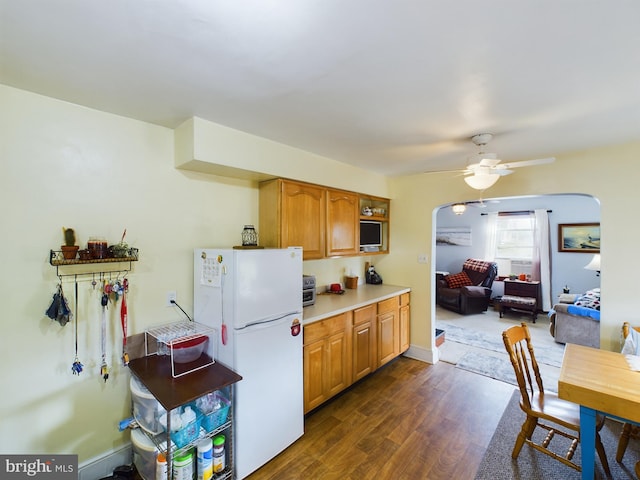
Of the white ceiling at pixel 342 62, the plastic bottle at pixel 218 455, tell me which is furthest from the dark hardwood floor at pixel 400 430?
the white ceiling at pixel 342 62

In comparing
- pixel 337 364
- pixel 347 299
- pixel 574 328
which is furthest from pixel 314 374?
pixel 574 328

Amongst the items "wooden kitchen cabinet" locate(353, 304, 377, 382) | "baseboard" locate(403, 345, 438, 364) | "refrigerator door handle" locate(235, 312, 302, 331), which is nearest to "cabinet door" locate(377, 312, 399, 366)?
"wooden kitchen cabinet" locate(353, 304, 377, 382)

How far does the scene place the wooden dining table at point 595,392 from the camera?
57.2 inches

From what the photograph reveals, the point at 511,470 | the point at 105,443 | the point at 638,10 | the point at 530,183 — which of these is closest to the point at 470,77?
the point at 638,10

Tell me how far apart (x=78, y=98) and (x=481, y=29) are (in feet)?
7.10

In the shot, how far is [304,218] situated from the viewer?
107 inches

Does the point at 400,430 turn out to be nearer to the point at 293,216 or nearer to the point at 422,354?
the point at 422,354

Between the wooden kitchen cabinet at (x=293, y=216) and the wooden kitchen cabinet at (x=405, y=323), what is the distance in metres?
1.41

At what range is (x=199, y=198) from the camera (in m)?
2.29

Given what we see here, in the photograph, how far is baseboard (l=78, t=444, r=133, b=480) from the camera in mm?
1788

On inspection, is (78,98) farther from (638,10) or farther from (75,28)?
(638,10)

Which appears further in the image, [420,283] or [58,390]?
[420,283]

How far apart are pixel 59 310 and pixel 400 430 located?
8.41 ft

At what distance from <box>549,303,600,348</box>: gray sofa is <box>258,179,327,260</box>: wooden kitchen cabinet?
377cm
